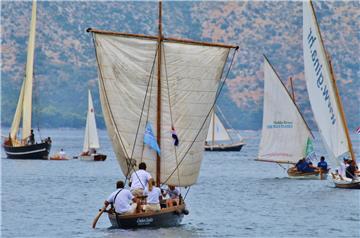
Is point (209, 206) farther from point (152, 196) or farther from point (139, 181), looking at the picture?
point (139, 181)

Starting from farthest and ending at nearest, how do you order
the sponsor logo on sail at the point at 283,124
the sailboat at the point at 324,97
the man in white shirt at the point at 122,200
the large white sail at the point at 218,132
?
the large white sail at the point at 218,132 < the sponsor logo on sail at the point at 283,124 < the sailboat at the point at 324,97 < the man in white shirt at the point at 122,200

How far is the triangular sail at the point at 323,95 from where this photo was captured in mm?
62344

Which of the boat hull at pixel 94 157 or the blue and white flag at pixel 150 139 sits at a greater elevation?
the blue and white flag at pixel 150 139

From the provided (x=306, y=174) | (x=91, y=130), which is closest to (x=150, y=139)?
(x=306, y=174)

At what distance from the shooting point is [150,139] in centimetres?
4766

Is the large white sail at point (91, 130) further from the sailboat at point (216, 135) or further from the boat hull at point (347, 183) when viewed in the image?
the boat hull at point (347, 183)

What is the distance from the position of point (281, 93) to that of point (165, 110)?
30.0m

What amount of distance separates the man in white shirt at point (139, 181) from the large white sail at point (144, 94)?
11.6 ft

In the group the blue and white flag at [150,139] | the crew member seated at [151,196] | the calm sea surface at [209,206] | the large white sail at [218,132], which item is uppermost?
the large white sail at [218,132]

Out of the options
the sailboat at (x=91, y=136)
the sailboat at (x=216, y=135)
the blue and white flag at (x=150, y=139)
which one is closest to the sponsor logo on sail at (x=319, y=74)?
the blue and white flag at (x=150, y=139)

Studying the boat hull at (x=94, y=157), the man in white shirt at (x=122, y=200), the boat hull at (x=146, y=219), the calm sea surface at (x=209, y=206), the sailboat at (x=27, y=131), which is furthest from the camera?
the boat hull at (x=94, y=157)

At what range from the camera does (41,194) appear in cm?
6638

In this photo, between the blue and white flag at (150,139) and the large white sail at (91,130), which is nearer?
the blue and white flag at (150,139)

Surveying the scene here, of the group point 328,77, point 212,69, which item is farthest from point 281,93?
point 212,69
